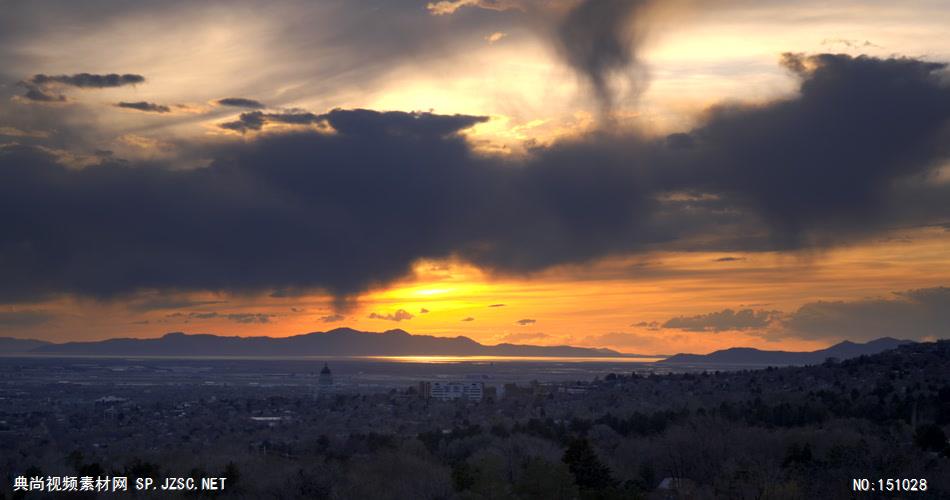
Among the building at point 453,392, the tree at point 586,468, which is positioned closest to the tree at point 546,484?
the tree at point 586,468

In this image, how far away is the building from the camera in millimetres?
131800

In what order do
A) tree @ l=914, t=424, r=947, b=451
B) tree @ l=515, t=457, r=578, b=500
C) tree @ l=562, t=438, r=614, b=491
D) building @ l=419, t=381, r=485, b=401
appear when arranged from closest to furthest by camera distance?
tree @ l=515, t=457, r=578, b=500
tree @ l=562, t=438, r=614, b=491
tree @ l=914, t=424, r=947, b=451
building @ l=419, t=381, r=485, b=401

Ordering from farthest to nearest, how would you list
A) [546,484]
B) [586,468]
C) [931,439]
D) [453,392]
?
[453,392] → [586,468] → [931,439] → [546,484]

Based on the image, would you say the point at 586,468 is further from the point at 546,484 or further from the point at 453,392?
the point at 453,392

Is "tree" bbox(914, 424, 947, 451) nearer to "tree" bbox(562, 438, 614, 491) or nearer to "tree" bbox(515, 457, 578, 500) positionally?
"tree" bbox(562, 438, 614, 491)

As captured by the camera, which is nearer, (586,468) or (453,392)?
(586,468)

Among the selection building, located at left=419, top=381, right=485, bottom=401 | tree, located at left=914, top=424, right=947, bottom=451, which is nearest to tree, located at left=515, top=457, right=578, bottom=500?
tree, located at left=914, top=424, right=947, bottom=451

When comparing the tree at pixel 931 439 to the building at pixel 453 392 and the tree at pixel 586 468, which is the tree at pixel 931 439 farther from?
the building at pixel 453 392

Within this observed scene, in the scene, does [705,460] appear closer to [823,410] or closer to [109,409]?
[823,410]

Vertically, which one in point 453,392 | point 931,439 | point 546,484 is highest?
point 931,439

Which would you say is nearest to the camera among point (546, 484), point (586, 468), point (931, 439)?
point (546, 484)

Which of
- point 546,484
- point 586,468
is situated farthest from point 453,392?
point 546,484

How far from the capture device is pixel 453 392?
5541 inches

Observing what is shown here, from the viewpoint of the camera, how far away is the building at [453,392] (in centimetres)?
13180
